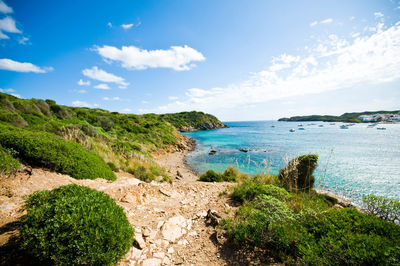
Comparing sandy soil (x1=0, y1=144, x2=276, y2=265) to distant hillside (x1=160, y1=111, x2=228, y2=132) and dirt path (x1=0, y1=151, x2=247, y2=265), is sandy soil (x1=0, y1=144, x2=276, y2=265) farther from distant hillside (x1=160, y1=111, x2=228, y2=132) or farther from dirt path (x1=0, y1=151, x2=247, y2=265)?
distant hillside (x1=160, y1=111, x2=228, y2=132)

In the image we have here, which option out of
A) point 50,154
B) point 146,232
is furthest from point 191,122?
point 146,232

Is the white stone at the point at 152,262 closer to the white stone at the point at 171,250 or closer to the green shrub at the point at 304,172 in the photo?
the white stone at the point at 171,250

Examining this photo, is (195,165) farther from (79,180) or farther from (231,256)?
(231,256)

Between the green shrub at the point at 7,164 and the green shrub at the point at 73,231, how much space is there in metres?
2.54

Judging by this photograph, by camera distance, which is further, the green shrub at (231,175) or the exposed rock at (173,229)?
the green shrub at (231,175)

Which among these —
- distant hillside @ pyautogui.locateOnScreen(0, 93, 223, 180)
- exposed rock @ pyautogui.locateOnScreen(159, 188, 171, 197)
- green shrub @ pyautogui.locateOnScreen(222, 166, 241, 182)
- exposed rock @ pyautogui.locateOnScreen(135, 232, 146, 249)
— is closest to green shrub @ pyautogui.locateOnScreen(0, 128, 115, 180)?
distant hillside @ pyautogui.locateOnScreen(0, 93, 223, 180)

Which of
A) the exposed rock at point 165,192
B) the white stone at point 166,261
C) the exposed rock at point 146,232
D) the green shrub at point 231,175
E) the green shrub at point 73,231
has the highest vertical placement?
the green shrub at point 73,231

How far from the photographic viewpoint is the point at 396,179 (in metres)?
12.1

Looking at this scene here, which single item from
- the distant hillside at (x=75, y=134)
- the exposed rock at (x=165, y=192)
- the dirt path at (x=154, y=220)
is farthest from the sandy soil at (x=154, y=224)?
the distant hillside at (x=75, y=134)

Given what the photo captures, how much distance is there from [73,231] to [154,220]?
2.16 meters

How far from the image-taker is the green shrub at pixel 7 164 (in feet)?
12.9

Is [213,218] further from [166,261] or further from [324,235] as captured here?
[324,235]

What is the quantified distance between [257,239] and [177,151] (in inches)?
979

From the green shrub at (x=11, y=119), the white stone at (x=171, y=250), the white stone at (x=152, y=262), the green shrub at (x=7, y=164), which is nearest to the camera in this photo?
the white stone at (x=152, y=262)
